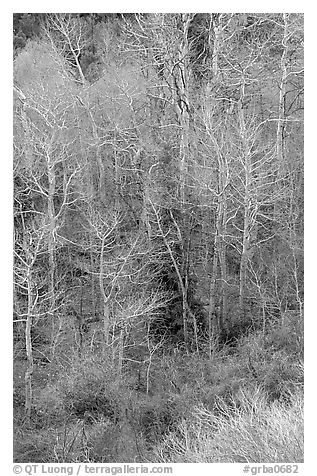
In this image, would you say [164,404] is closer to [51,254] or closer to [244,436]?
[244,436]

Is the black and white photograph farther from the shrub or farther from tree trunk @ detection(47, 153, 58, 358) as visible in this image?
the shrub

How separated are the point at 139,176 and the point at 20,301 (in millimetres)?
4964

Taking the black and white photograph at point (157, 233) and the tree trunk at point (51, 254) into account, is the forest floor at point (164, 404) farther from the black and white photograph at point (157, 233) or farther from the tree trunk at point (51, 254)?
the tree trunk at point (51, 254)

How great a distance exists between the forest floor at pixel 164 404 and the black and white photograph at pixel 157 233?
49mm

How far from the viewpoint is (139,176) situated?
52.5 feet

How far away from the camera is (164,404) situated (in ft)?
41.3

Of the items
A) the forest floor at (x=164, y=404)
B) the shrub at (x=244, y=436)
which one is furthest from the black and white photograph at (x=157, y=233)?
the shrub at (x=244, y=436)

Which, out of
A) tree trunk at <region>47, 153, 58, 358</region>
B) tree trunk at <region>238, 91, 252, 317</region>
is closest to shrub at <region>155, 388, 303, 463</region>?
tree trunk at <region>238, 91, 252, 317</region>

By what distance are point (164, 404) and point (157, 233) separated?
4.63 metres

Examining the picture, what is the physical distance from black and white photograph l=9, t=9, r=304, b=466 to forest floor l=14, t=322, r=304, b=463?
0.16 feet

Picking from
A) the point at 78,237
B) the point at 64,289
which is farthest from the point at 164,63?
the point at 64,289

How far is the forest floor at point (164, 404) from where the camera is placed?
33.8 feet
